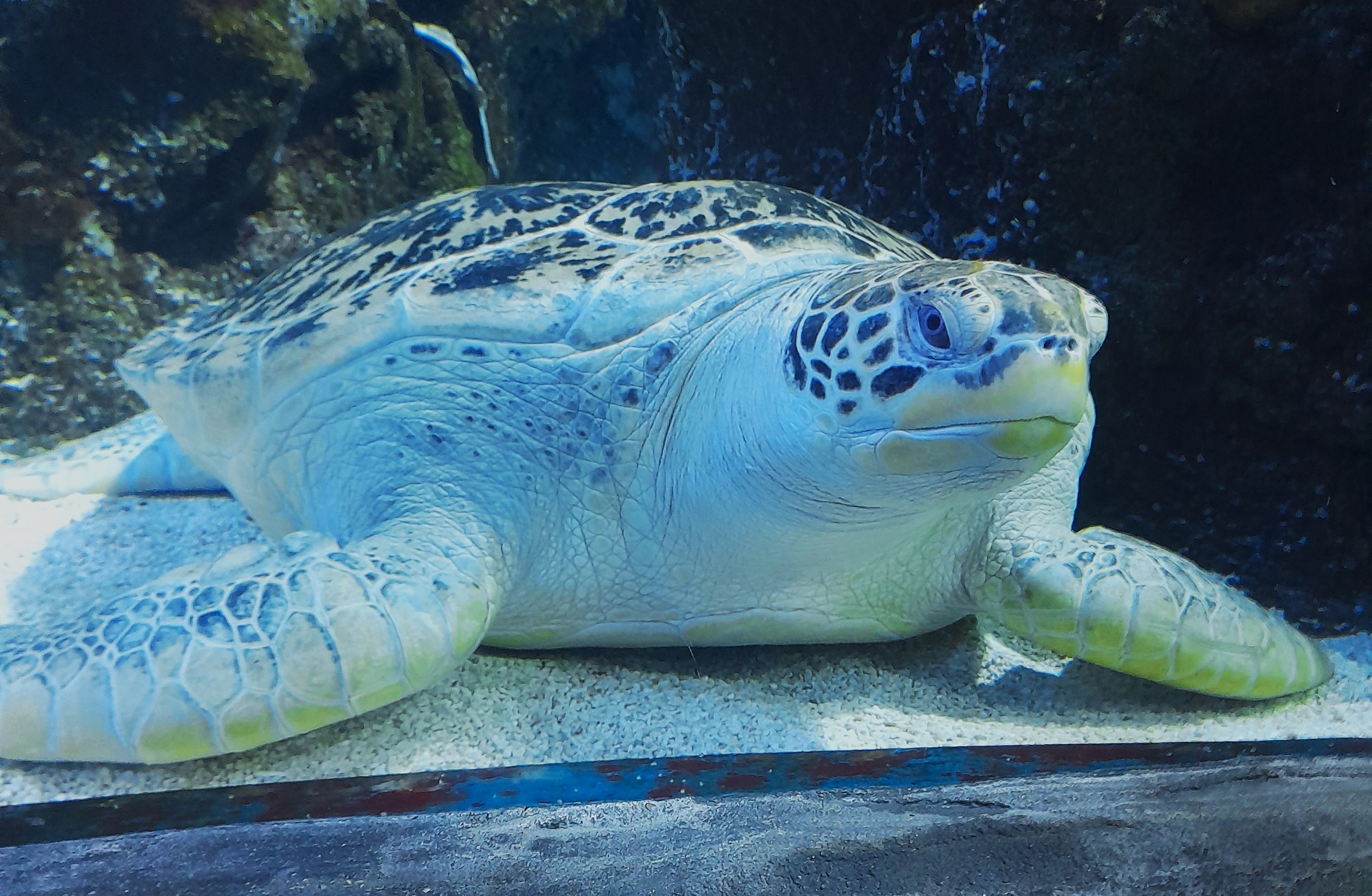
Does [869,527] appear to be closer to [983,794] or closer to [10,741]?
[983,794]

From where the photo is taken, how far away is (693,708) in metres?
1.74

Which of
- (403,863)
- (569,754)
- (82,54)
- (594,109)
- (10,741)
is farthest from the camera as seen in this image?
(594,109)

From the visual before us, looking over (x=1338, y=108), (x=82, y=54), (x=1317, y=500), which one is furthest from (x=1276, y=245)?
(x=82, y=54)

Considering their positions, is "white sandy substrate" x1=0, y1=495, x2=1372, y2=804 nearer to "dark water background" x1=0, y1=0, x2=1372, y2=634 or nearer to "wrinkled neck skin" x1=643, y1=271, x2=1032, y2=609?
"wrinkled neck skin" x1=643, y1=271, x2=1032, y2=609

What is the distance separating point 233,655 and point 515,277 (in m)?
1.01

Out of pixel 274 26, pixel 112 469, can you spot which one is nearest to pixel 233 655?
pixel 112 469

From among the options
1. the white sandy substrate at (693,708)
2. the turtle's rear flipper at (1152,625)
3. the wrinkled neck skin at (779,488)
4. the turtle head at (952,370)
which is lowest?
the white sandy substrate at (693,708)

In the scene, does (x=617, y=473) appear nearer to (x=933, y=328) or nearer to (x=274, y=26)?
(x=933, y=328)

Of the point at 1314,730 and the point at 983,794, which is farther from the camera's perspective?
the point at 1314,730

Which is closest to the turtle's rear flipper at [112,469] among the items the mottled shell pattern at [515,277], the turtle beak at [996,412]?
A: the mottled shell pattern at [515,277]

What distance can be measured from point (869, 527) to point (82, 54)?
315 centimetres

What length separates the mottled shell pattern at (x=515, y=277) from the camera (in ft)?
6.33

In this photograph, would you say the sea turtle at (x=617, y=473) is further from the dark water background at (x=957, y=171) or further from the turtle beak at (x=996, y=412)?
the dark water background at (x=957, y=171)

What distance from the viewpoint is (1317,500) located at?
2.33m
